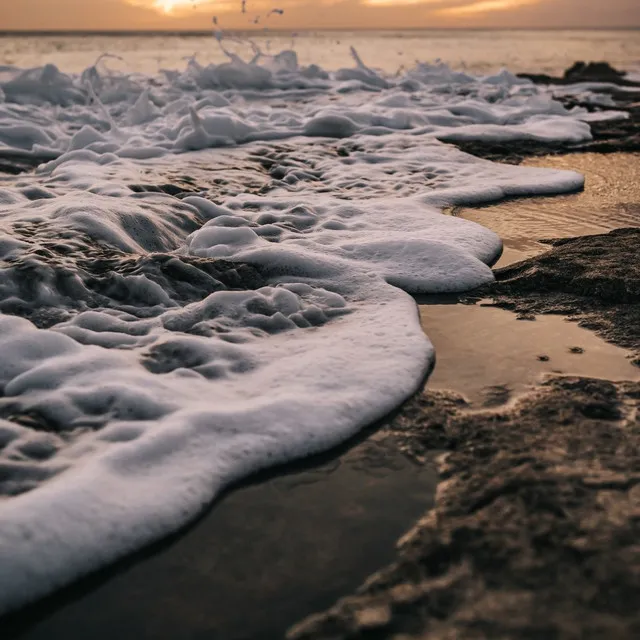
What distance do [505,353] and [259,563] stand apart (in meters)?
1.32

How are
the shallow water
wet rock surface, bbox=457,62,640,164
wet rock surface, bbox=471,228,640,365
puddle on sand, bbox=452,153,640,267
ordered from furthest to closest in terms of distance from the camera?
1. the shallow water
2. wet rock surface, bbox=457,62,640,164
3. puddle on sand, bbox=452,153,640,267
4. wet rock surface, bbox=471,228,640,365

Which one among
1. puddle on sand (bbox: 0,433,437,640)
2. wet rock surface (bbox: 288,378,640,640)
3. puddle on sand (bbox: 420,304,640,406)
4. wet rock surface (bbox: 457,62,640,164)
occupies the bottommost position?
puddle on sand (bbox: 0,433,437,640)

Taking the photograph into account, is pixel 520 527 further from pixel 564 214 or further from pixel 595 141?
pixel 595 141

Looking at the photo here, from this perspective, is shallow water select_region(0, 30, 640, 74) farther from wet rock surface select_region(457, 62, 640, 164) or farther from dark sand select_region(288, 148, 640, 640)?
dark sand select_region(288, 148, 640, 640)

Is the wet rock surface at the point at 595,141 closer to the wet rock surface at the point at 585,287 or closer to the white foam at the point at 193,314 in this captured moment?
the white foam at the point at 193,314

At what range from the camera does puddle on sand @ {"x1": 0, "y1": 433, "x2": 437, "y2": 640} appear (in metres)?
1.41

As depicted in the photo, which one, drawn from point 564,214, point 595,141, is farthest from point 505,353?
point 595,141

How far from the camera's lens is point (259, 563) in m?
1.56

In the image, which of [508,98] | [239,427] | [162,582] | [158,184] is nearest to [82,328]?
[239,427]

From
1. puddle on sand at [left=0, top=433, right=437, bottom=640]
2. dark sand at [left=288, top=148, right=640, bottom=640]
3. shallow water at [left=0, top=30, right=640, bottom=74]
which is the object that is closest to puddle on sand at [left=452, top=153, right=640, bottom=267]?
dark sand at [left=288, top=148, right=640, bottom=640]

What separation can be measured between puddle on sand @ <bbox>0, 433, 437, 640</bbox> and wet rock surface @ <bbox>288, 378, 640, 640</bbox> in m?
0.07

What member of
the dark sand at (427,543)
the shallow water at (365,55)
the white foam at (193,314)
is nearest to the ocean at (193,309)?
the white foam at (193,314)

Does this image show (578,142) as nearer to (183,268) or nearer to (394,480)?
(183,268)

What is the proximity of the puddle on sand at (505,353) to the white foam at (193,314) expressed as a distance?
0.11m
